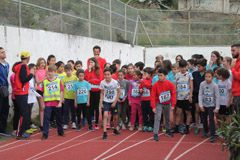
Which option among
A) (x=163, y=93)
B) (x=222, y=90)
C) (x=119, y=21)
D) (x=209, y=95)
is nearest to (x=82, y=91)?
(x=163, y=93)

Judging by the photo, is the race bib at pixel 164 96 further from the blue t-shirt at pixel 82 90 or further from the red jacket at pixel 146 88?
the blue t-shirt at pixel 82 90

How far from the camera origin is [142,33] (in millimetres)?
21938

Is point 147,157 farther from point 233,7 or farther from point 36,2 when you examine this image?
point 233,7

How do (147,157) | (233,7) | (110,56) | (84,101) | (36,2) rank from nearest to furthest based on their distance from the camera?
1. (147,157)
2. (84,101)
3. (36,2)
4. (110,56)
5. (233,7)

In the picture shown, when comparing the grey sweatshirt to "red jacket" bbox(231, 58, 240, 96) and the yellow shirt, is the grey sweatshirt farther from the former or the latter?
the yellow shirt

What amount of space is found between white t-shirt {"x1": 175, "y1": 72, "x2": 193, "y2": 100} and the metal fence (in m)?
1.61

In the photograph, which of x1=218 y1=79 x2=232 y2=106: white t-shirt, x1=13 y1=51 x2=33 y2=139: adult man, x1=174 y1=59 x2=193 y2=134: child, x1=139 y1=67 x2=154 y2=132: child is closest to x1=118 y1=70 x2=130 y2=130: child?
x1=139 y1=67 x2=154 y2=132: child

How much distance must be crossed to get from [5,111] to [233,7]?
80.1 feet

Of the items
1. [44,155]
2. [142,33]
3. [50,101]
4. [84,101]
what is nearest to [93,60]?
[84,101]

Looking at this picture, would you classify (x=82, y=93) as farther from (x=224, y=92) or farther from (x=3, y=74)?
(x=224, y=92)

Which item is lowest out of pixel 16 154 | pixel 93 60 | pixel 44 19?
pixel 16 154

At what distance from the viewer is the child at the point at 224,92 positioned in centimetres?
818

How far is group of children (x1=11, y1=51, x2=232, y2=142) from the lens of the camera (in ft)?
27.3

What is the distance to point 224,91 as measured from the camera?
8281mm
